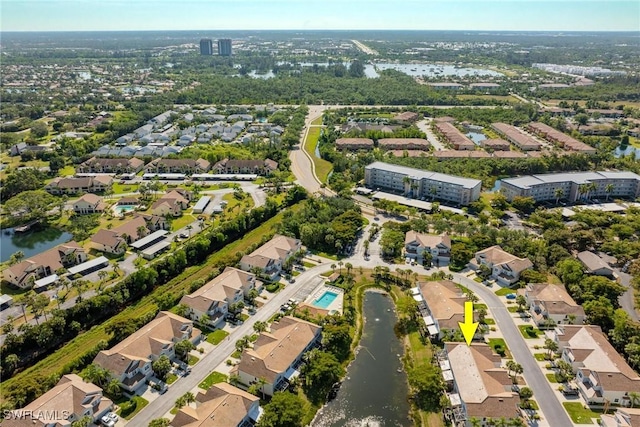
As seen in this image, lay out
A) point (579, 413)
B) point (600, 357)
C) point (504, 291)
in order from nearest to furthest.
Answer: point (579, 413) → point (600, 357) → point (504, 291)

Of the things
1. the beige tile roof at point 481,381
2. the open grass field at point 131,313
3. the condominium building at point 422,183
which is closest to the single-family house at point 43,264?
the open grass field at point 131,313

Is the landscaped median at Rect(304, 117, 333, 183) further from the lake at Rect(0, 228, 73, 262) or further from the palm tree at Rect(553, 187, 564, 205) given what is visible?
the lake at Rect(0, 228, 73, 262)

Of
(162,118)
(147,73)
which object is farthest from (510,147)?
(147,73)

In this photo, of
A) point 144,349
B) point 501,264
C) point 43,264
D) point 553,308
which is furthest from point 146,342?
point 501,264

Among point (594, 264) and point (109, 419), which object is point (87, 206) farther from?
point (594, 264)

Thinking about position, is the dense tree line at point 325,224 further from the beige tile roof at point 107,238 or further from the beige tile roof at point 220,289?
the beige tile roof at point 107,238

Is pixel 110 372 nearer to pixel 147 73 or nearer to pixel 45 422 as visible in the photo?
pixel 45 422

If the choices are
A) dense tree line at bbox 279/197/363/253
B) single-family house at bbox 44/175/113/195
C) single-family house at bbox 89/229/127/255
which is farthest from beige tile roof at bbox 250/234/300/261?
single-family house at bbox 44/175/113/195
